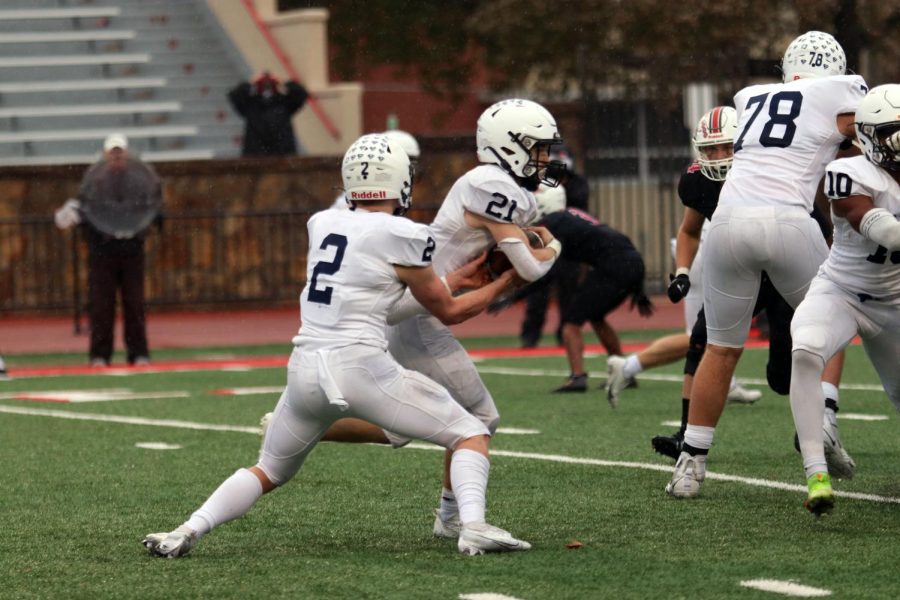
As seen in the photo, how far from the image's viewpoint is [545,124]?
658cm

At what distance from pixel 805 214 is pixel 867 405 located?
3969 mm

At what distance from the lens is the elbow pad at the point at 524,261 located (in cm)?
627

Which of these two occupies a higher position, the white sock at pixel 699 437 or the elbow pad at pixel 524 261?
the elbow pad at pixel 524 261

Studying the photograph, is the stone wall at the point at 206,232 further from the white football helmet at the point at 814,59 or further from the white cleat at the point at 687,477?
the white cleat at the point at 687,477

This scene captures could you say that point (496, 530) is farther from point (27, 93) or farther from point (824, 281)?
point (27, 93)

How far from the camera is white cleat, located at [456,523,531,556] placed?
5.93 meters

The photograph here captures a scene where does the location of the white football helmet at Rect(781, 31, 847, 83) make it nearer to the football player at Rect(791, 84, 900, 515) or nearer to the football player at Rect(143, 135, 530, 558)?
the football player at Rect(791, 84, 900, 515)

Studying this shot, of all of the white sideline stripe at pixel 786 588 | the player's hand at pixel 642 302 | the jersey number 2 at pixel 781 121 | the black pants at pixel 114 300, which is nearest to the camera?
the white sideline stripe at pixel 786 588

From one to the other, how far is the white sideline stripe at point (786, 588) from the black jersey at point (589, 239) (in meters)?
6.55

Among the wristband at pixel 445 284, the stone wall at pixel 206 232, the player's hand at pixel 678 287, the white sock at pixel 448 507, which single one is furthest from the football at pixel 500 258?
the stone wall at pixel 206 232

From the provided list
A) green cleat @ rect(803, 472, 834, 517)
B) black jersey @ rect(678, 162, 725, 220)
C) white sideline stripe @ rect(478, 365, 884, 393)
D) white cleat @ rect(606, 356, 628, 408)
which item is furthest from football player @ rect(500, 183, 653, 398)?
green cleat @ rect(803, 472, 834, 517)

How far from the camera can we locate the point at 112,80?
24.7 meters

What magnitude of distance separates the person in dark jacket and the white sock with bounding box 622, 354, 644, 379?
12.6 metres

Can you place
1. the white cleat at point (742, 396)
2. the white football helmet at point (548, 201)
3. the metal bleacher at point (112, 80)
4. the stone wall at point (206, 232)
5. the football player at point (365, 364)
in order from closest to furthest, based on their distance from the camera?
the football player at point (365, 364) → the white cleat at point (742, 396) → the white football helmet at point (548, 201) → the stone wall at point (206, 232) → the metal bleacher at point (112, 80)
